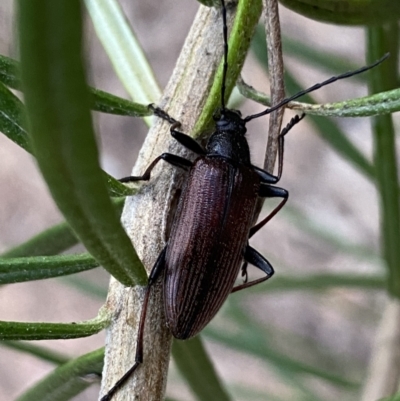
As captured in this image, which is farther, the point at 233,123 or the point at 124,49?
the point at 233,123

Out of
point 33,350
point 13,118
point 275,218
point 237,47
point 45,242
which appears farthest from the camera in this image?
point 275,218

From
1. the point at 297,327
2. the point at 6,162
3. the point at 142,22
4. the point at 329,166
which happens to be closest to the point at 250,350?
the point at 297,327

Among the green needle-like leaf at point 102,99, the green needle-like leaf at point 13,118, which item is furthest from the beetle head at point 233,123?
the green needle-like leaf at point 13,118

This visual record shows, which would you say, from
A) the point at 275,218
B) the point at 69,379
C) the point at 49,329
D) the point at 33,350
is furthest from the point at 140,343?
the point at 275,218

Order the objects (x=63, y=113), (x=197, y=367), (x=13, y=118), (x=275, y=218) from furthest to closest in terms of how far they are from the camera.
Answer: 1. (x=275, y=218)
2. (x=197, y=367)
3. (x=13, y=118)
4. (x=63, y=113)

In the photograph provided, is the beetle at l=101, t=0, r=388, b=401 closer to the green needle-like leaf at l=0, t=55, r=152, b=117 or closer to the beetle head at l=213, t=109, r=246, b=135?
the beetle head at l=213, t=109, r=246, b=135

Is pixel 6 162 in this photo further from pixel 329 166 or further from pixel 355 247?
pixel 355 247

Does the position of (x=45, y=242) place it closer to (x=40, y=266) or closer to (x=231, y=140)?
(x=40, y=266)
